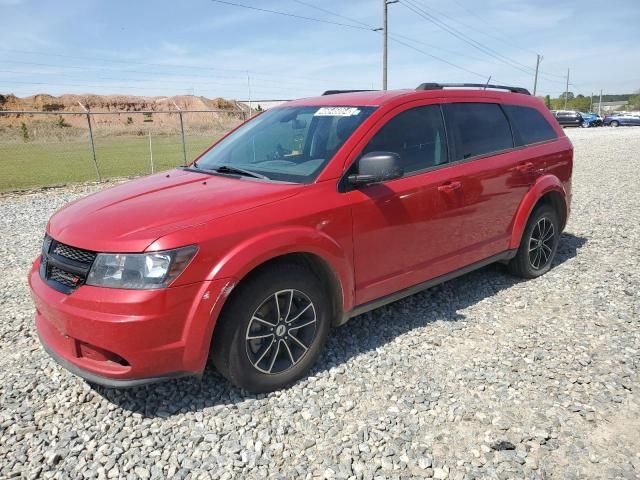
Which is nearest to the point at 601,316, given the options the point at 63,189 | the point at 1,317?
the point at 1,317

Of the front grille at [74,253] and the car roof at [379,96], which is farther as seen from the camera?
the car roof at [379,96]

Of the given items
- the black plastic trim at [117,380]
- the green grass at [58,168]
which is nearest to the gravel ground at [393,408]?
the black plastic trim at [117,380]

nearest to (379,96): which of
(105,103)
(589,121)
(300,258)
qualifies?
(300,258)

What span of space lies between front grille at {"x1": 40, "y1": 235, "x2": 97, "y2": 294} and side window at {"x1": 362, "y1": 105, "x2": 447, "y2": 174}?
1.88 metres

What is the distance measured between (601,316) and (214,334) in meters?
3.24

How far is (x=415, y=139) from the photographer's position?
3795 millimetres

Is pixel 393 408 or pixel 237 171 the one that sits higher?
pixel 237 171

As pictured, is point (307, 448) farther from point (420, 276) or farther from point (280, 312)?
point (420, 276)

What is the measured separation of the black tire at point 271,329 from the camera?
2838 mm

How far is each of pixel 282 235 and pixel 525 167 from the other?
282 centimetres

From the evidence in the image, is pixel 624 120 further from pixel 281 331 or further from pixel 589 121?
pixel 281 331

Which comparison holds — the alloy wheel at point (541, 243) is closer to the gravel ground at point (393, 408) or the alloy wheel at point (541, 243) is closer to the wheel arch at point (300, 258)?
the gravel ground at point (393, 408)

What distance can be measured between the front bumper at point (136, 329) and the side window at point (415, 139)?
5.15ft

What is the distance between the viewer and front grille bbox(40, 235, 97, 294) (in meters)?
2.70
